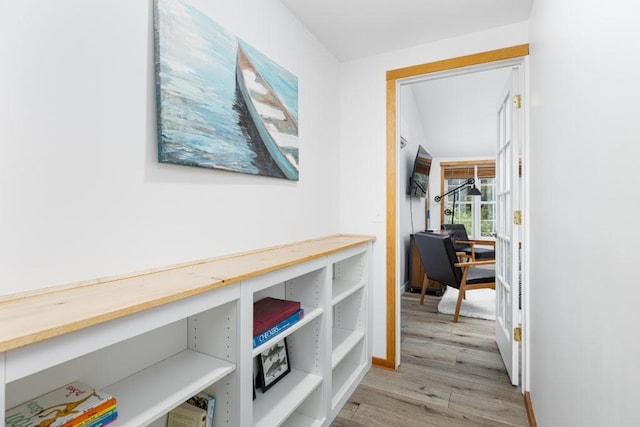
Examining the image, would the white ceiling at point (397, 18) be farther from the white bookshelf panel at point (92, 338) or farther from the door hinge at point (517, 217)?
the white bookshelf panel at point (92, 338)

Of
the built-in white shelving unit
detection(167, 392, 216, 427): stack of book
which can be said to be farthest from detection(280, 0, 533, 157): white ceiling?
detection(167, 392, 216, 427): stack of book

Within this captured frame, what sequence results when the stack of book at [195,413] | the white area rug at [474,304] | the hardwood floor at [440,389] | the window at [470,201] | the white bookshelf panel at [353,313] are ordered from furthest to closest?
1. the window at [470,201]
2. the white area rug at [474,304]
3. the white bookshelf panel at [353,313]
4. the hardwood floor at [440,389]
5. the stack of book at [195,413]

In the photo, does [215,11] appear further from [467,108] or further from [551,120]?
[467,108]

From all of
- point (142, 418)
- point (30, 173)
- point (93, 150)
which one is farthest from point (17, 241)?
point (142, 418)

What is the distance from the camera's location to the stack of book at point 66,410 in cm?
75

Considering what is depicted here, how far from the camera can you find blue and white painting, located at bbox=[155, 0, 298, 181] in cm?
119

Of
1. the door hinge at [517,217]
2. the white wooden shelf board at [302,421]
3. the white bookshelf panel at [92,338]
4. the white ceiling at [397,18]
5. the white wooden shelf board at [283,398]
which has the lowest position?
the white wooden shelf board at [302,421]

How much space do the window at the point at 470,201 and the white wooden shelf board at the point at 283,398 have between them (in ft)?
17.6

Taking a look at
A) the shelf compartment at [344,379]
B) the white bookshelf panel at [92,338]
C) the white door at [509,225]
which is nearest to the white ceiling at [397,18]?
the white door at [509,225]

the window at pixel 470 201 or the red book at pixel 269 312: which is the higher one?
the window at pixel 470 201

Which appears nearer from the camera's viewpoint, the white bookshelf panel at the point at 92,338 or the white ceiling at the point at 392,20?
the white bookshelf panel at the point at 92,338

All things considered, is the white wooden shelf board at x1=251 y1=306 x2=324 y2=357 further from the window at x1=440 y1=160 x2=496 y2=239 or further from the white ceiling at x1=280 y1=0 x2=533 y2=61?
the window at x1=440 y1=160 x2=496 y2=239

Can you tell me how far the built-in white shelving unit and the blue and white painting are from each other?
0.45 meters

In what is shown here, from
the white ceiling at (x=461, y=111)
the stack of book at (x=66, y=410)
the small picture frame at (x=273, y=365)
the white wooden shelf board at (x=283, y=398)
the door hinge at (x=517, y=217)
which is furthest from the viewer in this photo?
the white ceiling at (x=461, y=111)
